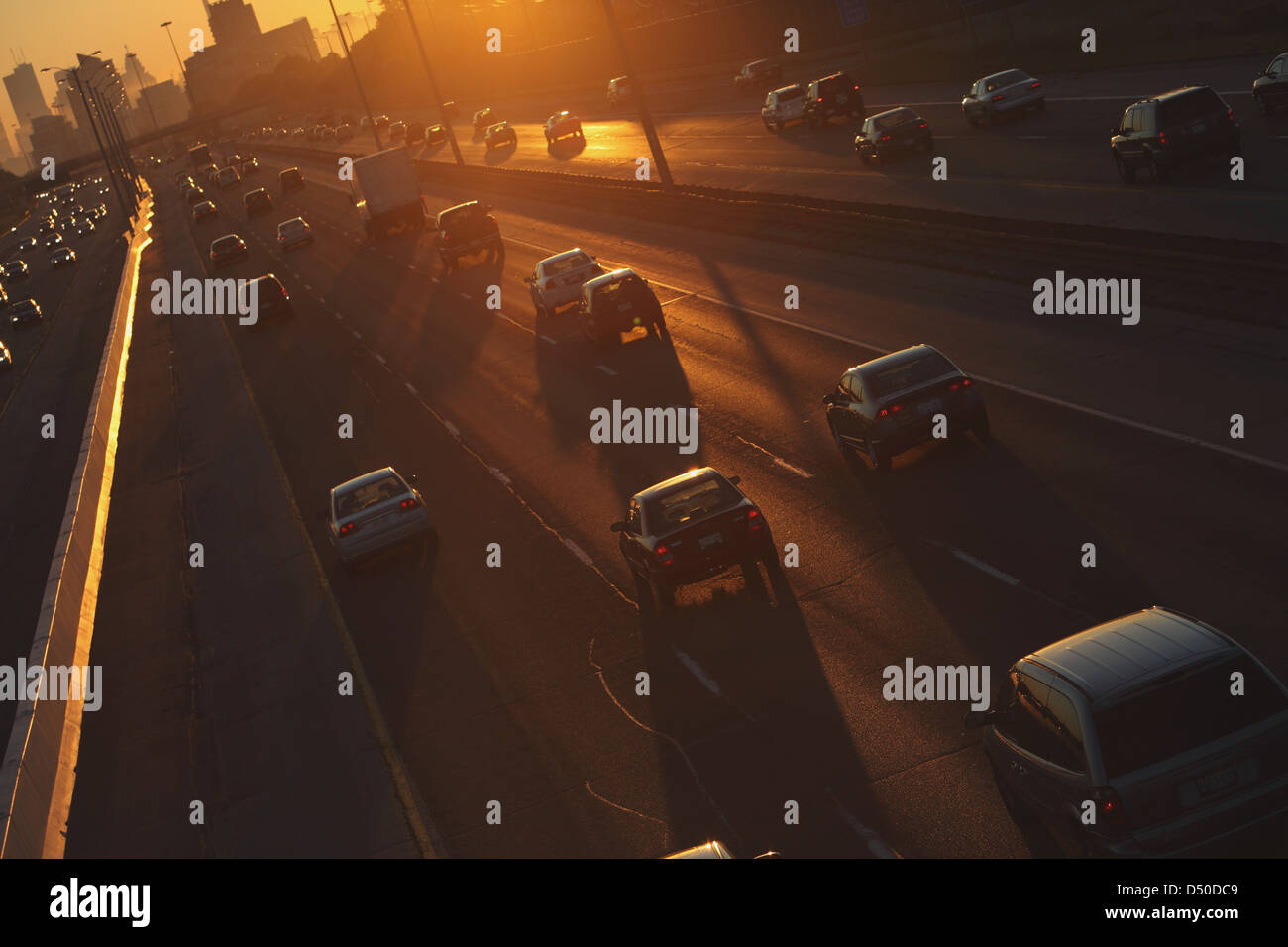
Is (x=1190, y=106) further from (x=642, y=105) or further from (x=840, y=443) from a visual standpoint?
(x=642, y=105)

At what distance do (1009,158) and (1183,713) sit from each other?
37.2m

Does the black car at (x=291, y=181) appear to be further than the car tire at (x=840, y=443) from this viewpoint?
Yes

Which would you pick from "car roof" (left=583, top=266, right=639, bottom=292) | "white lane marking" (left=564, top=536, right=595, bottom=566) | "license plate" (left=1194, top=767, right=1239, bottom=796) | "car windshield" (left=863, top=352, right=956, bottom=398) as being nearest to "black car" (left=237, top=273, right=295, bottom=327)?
"car roof" (left=583, top=266, right=639, bottom=292)

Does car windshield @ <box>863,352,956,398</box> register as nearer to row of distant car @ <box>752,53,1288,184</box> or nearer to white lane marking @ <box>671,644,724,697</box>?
white lane marking @ <box>671,644,724,697</box>

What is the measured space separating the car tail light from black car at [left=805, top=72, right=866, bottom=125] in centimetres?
5623

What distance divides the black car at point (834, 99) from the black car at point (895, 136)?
41.9 feet

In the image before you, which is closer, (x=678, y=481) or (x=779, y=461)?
(x=678, y=481)

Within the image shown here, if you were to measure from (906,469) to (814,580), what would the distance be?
4.09 meters

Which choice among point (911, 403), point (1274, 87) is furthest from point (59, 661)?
point (1274, 87)

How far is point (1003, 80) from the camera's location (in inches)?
2007

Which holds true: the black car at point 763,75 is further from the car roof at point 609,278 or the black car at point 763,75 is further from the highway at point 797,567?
the car roof at point 609,278

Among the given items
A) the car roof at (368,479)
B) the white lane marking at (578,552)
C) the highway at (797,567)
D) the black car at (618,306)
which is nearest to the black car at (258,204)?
the highway at (797,567)

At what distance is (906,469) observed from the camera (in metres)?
21.9

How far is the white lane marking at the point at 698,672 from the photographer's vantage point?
636 inches
